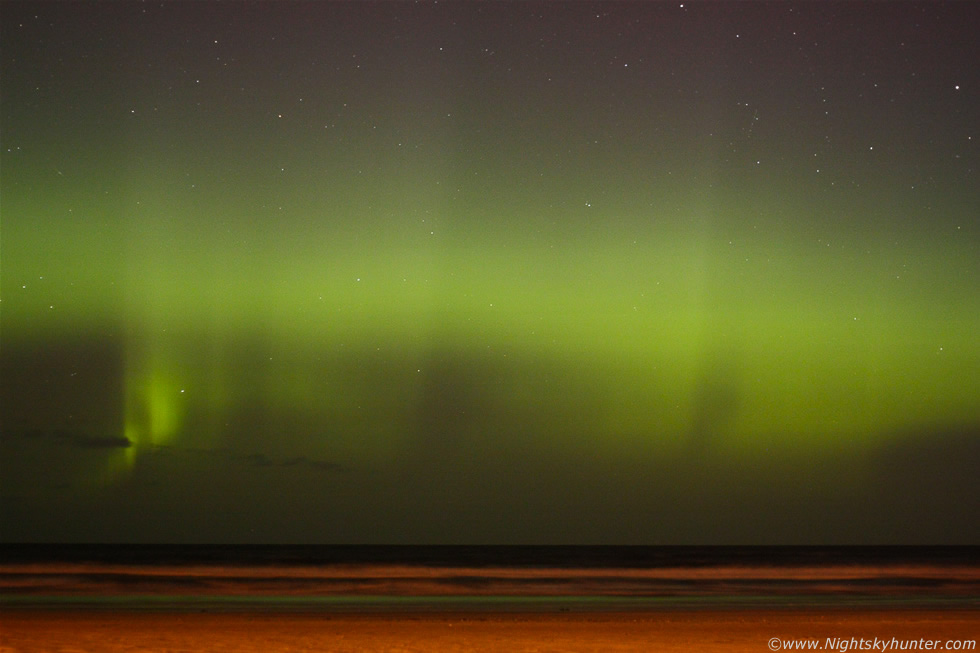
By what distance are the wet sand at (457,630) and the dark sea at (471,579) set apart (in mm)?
304

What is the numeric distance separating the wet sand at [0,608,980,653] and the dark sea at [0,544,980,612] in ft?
1.00

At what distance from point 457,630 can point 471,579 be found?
1006mm

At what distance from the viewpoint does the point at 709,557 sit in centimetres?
436

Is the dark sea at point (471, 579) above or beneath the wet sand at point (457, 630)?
beneath

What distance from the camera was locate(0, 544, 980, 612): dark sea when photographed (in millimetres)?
3582

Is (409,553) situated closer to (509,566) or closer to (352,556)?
(352,556)

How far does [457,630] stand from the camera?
9.69ft

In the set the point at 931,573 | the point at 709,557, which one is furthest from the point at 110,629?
the point at 931,573

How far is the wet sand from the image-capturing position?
2801 millimetres

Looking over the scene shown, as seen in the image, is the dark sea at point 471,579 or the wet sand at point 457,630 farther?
the dark sea at point 471,579

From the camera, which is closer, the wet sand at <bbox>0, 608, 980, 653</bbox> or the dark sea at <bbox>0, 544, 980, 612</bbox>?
the wet sand at <bbox>0, 608, 980, 653</bbox>

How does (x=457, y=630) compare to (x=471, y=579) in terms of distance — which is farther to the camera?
(x=471, y=579)

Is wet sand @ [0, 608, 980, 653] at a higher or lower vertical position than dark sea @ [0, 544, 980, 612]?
higher

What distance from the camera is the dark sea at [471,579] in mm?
3582
